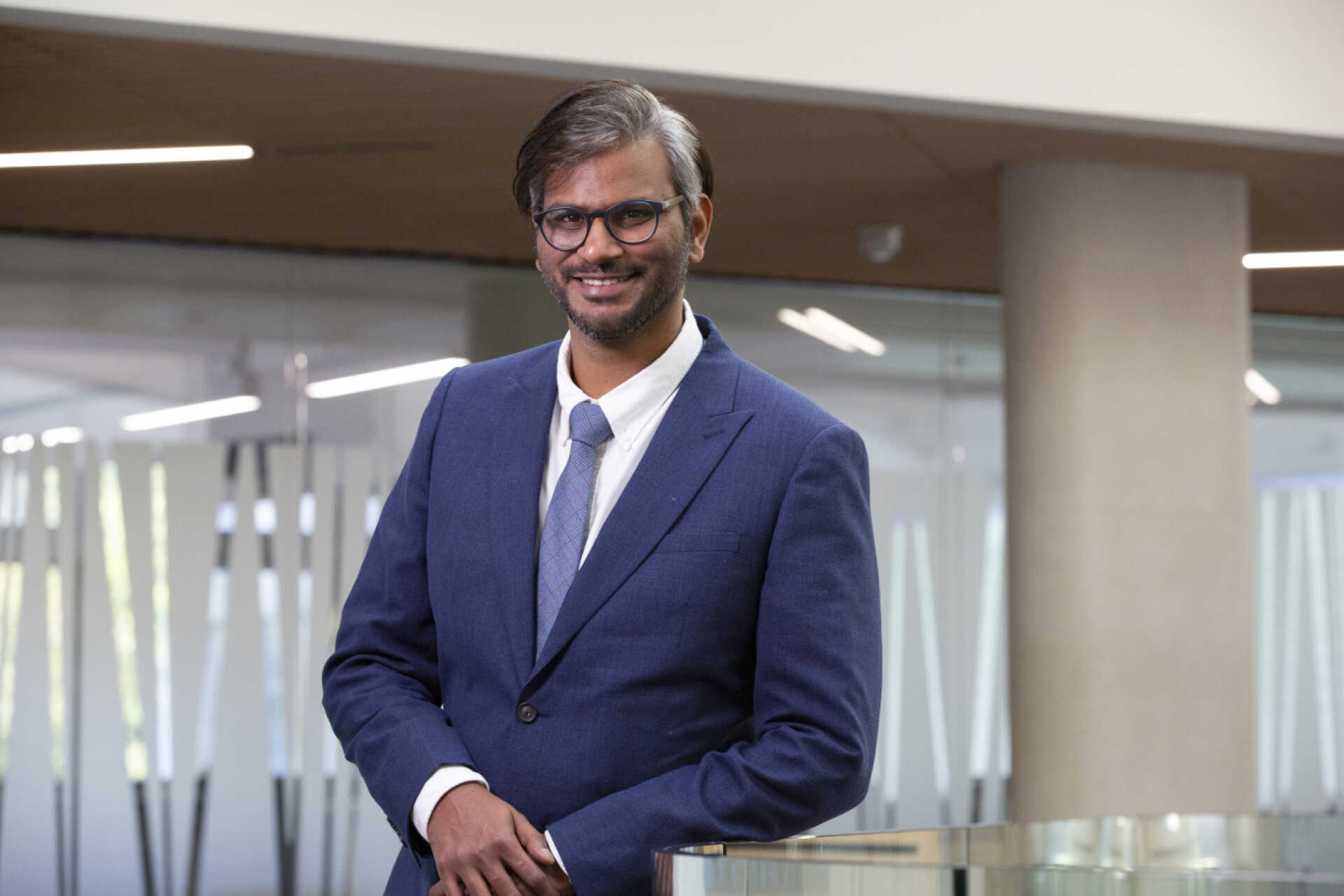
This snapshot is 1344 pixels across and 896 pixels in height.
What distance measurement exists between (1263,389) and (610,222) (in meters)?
7.24

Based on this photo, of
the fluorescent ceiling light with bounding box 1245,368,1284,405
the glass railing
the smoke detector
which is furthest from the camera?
the fluorescent ceiling light with bounding box 1245,368,1284,405

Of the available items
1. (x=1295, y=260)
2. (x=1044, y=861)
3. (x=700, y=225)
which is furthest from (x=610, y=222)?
(x=1295, y=260)

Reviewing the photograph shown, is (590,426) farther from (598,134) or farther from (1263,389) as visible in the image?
(1263,389)

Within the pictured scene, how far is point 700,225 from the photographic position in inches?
73.1

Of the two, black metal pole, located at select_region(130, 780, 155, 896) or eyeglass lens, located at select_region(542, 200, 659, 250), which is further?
black metal pole, located at select_region(130, 780, 155, 896)

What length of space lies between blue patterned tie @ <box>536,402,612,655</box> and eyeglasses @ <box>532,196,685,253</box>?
0.21 m

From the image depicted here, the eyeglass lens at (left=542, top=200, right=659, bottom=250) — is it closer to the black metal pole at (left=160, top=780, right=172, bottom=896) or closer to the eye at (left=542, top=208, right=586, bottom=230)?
the eye at (left=542, top=208, right=586, bottom=230)

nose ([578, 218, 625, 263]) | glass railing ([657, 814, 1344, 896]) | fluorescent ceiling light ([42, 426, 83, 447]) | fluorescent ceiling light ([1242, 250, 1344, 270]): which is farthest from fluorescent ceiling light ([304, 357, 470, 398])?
glass railing ([657, 814, 1344, 896])

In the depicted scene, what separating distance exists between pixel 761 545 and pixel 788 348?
18.8 ft

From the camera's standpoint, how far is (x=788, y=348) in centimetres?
740

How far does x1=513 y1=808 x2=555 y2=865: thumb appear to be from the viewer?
1630 millimetres

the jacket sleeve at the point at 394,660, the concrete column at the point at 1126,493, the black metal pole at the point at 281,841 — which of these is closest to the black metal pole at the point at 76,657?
the black metal pole at the point at 281,841

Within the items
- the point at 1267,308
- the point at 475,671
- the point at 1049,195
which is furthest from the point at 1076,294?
the point at 475,671

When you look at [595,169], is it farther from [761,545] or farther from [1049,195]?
[1049,195]
